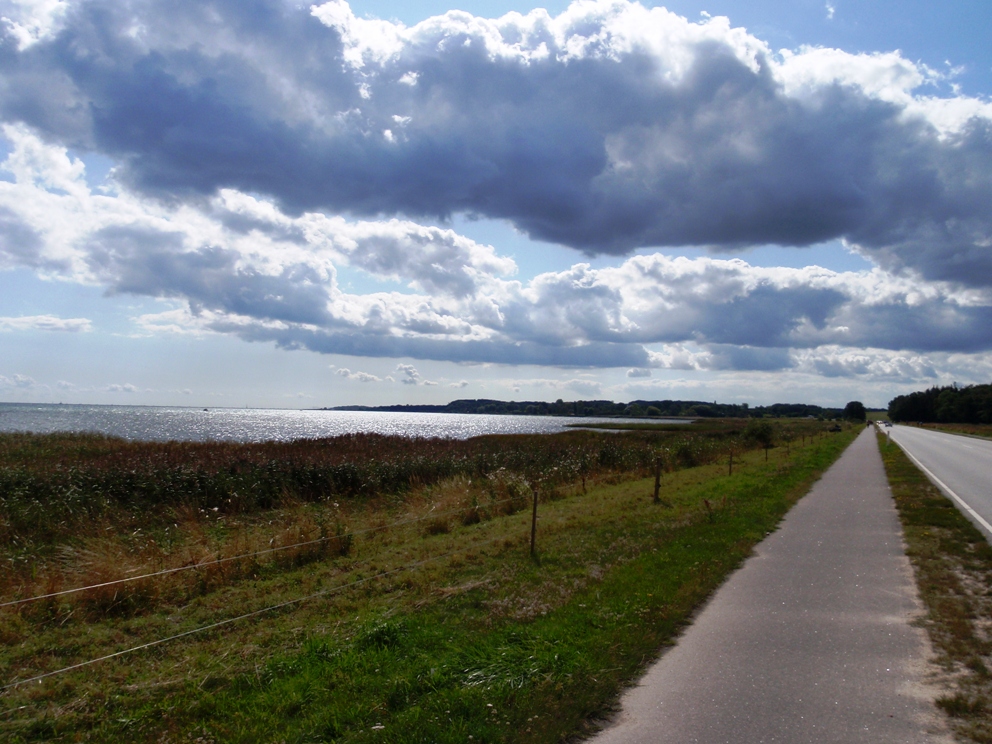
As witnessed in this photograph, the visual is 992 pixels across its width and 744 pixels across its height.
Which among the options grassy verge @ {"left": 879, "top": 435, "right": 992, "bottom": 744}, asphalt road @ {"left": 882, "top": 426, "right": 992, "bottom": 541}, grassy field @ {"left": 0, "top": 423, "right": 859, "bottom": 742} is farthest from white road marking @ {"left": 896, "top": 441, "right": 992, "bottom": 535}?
grassy field @ {"left": 0, "top": 423, "right": 859, "bottom": 742}

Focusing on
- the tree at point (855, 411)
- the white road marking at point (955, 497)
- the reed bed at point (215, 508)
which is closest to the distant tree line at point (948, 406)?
the tree at point (855, 411)

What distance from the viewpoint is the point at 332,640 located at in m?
6.67

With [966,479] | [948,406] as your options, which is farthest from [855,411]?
[966,479]

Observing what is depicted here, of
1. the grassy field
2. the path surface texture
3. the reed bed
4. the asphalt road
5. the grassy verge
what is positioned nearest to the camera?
Answer: the path surface texture

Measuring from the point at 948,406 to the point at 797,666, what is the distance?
14693cm

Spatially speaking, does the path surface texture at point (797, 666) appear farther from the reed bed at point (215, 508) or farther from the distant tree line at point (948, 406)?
the distant tree line at point (948, 406)

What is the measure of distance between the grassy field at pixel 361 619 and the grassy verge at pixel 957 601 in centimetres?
240

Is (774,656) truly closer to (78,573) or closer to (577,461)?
(78,573)

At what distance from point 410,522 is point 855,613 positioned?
8963 millimetres

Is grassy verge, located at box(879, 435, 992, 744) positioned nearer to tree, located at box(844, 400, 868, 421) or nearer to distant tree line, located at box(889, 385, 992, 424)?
distant tree line, located at box(889, 385, 992, 424)

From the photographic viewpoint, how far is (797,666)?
5.71 meters

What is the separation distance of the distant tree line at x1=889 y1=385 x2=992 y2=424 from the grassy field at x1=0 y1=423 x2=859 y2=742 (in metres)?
121

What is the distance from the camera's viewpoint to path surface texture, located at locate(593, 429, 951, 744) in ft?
15.0

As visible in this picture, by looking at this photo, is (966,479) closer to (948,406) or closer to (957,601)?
(957,601)
